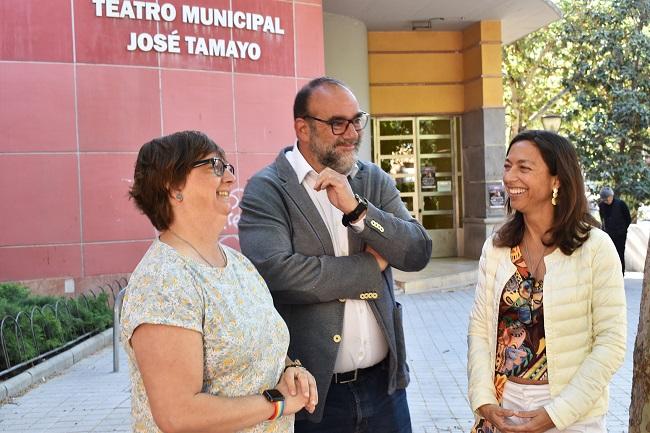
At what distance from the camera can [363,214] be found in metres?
2.62

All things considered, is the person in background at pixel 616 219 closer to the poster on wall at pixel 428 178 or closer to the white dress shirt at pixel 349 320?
the poster on wall at pixel 428 178

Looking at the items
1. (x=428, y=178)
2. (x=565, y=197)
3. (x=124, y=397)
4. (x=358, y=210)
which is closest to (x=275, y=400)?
(x=358, y=210)

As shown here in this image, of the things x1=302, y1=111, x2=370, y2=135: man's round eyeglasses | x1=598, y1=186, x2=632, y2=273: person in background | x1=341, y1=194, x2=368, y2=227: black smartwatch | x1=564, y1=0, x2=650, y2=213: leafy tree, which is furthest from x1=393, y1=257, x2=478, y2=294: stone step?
x1=341, y1=194, x2=368, y2=227: black smartwatch

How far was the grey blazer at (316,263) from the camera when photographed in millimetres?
2637

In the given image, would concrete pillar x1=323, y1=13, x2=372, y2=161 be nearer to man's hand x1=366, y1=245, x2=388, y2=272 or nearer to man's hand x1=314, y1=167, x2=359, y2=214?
man's hand x1=366, y1=245, x2=388, y2=272

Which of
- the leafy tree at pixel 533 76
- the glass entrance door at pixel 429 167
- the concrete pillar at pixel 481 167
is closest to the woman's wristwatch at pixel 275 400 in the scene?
the concrete pillar at pixel 481 167

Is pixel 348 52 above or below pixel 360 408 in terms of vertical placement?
above

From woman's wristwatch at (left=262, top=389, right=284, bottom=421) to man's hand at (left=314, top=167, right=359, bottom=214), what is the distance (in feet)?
2.40

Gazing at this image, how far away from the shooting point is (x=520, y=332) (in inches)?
109

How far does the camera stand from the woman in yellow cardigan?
2.63 metres

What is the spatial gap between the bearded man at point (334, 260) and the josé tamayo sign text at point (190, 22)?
9.36 metres

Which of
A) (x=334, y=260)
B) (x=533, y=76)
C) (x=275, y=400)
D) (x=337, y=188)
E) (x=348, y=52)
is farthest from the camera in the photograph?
(x=533, y=76)

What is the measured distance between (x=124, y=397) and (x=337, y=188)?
507cm

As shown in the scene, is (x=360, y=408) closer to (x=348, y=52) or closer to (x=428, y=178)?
(x=348, y=52)
